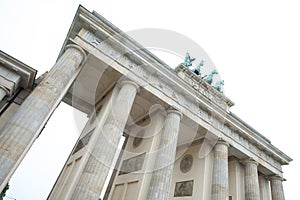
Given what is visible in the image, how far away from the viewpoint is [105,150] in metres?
9.39

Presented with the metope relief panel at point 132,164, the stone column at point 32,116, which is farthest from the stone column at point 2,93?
the metope relief panel at point 132,164

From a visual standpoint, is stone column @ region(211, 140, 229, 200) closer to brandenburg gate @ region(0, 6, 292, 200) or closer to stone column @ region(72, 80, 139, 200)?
brandenburg gate @ region(0, 6, 292, 200)

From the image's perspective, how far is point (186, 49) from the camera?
1898 centimetres

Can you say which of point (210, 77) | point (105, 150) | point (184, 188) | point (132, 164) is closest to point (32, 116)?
point (105, 150)

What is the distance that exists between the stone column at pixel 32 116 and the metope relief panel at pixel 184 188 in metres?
10.9

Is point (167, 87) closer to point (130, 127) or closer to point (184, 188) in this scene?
point (130, 127)

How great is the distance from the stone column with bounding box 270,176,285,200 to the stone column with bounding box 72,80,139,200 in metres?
15.3

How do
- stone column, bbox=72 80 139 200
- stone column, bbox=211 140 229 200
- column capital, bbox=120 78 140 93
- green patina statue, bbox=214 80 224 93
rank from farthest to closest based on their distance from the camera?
green patina statue, bbox=214 80 224 93, stone column, bbox=211 140 229 200, column capital, bbox=120 78 140 93, stone column, bbox=72 80 139 200

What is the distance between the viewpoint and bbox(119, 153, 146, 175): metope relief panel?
12.5 metres

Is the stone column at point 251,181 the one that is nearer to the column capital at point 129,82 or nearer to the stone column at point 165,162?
the stone column at point 165,162

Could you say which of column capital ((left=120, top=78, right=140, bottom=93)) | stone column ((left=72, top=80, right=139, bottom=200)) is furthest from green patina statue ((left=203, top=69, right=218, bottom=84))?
stone column ((left=72, top=80, right=139, bottom=200))

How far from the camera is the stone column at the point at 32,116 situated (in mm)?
7082

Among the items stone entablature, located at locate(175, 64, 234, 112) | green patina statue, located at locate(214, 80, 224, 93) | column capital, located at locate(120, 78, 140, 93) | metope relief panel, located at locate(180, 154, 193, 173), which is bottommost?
metope relief panel, located at locate(180, 154, 193, 173)

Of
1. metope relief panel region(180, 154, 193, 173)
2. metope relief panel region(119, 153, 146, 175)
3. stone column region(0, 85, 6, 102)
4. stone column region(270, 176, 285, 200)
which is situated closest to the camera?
stone column region(0, 85, 6, 102)
